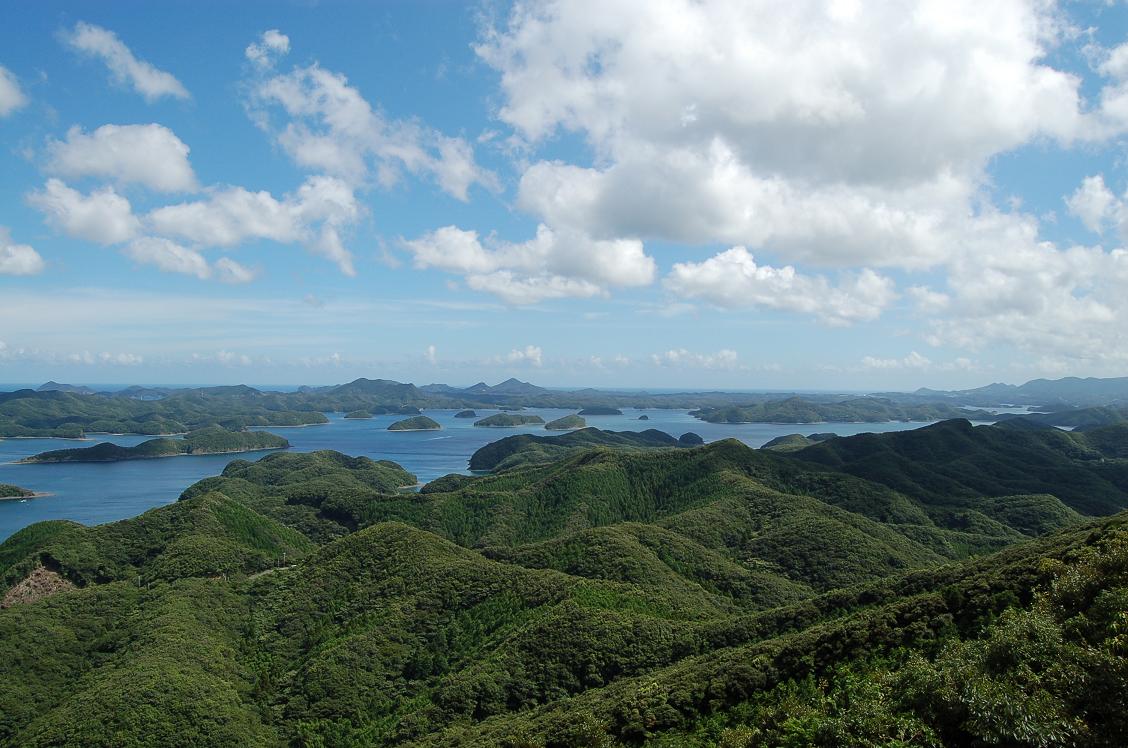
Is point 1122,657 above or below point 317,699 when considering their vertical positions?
above

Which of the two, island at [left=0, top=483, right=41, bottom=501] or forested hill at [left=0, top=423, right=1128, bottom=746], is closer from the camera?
forested hill at [left=0, top=423, right=1128, bottom=746]

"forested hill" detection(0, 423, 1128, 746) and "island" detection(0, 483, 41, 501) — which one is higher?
"forested hill" detection(0, 423, 1128, 746)

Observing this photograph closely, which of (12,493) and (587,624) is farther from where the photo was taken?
(12,493)

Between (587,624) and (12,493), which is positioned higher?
(587,624)

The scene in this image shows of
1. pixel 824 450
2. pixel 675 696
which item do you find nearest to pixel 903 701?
pixel 675 696

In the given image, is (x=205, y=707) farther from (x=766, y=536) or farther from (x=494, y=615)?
(x=766, y=536)
